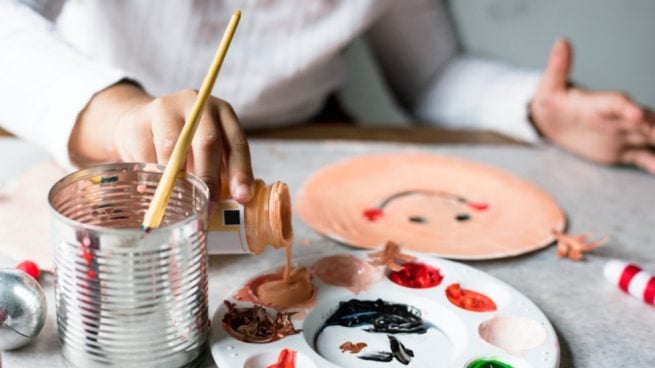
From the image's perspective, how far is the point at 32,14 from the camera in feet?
2.44

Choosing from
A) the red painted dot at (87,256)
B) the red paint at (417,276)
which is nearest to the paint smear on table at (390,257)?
the red paint at (417,276)

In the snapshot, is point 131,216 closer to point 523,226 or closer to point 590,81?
point 523,226

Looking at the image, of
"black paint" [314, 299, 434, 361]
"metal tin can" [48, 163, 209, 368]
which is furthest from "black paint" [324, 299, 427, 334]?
"metal tin can" [48, 163, 209, 368]

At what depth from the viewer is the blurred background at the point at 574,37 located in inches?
55.6

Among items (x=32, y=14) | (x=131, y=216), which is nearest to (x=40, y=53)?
(x=32, y=14)

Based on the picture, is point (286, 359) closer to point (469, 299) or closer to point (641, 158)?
point (469, 299)

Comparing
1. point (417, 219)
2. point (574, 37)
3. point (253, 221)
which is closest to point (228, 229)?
point (253, 221)

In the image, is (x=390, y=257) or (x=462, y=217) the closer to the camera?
(x=390, y=257)

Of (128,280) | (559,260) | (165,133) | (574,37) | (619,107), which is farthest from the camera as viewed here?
(574,37)

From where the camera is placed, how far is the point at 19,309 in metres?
0.48

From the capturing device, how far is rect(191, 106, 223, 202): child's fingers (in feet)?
1.70

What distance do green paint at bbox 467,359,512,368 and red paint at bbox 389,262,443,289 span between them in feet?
0.31

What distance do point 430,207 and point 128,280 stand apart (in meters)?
0.39

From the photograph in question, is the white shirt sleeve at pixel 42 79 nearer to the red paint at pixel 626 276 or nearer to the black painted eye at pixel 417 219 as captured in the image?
the black painted eye at pixel 417 219
